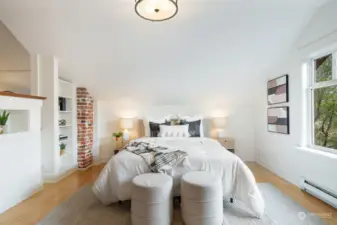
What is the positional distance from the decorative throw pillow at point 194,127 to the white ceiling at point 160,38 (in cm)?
76

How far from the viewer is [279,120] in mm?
3871

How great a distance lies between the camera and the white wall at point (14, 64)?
382 centimetres

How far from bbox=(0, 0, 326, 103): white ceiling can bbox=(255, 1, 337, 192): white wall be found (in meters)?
0.21

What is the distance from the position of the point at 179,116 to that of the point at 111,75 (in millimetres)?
1740

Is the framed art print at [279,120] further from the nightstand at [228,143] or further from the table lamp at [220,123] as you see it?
the table lamp at [220,123]

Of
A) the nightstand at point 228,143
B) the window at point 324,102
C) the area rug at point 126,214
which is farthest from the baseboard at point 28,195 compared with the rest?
the window at point 324,102

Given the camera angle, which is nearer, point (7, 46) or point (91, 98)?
point (7, 46)

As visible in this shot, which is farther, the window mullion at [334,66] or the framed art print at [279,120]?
the framed art print at [279,120]

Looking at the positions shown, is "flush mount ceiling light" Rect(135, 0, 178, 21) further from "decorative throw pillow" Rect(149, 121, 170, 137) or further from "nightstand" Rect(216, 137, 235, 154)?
"nightstand" Rect(216, 137, 235, 154)

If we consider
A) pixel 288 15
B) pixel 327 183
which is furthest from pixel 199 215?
pixel 288 15

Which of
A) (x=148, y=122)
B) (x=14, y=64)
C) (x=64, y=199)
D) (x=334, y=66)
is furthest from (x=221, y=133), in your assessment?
(x=14, y=64)

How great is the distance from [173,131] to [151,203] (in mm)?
2370

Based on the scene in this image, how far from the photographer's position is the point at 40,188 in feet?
10.5

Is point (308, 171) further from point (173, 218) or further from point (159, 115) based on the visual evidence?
point (159, 115)
